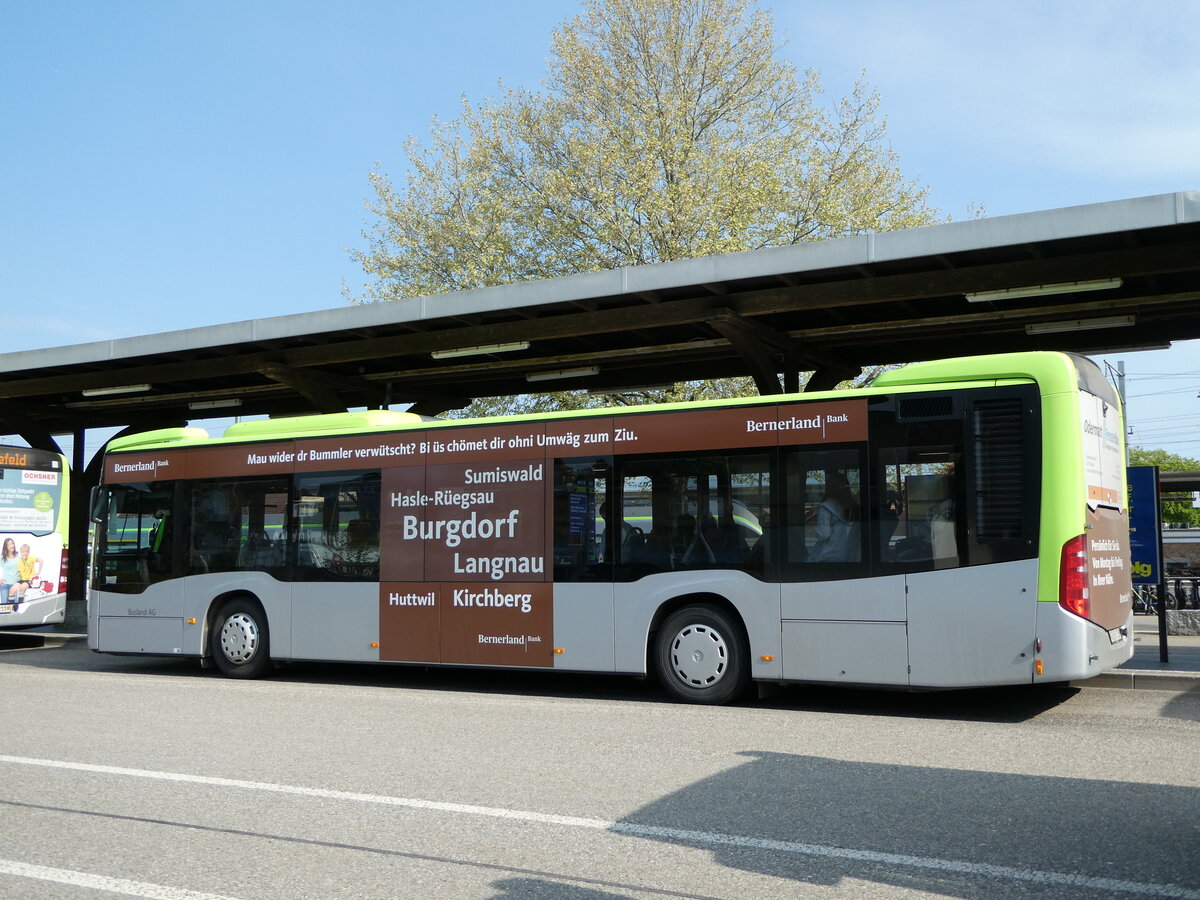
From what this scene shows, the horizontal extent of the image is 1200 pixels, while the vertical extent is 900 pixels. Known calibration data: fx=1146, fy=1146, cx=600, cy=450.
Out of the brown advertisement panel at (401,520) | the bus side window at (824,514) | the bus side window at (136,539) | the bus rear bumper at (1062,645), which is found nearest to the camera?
the bus rear bumper at (1062,645)

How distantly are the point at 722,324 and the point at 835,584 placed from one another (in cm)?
514

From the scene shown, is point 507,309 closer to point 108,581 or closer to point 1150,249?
point 108,581

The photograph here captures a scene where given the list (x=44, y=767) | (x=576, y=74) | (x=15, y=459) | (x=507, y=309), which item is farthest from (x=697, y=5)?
(x=44, y=767)

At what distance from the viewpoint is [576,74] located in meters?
29.2

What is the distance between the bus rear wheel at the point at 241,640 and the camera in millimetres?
13102

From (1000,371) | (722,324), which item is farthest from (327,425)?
(1000,371)

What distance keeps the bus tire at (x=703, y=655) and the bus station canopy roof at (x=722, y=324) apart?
13.9 feet

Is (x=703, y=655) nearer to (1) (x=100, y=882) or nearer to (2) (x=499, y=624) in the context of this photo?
(2) (x=499, y=624)

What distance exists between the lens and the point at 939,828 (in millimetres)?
5520

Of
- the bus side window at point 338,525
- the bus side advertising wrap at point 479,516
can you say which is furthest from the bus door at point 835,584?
the bus side window at point 338,525

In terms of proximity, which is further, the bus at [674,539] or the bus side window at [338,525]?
the bus side window at [338,525]

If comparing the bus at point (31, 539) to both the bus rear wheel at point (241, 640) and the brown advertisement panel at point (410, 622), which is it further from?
the brown advertisement panel at point (410, 622)

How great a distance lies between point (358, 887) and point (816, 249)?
9302mm

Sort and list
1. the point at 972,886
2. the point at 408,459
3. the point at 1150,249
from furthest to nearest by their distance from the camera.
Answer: the point at 408,459
the point at 1150,249
the point at 972,886
